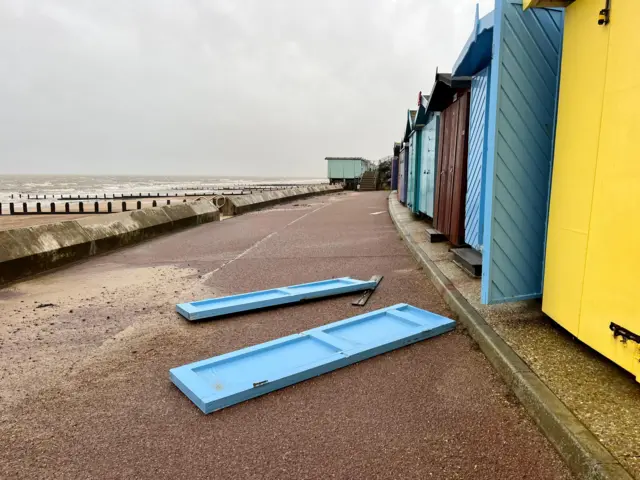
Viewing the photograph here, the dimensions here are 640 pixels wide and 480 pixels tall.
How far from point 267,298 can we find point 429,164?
7146mm

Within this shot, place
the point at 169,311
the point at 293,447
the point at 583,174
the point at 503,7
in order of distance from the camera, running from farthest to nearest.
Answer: the point at 169,311, the point at 503,7, the point at 583,174, the point at 293,447

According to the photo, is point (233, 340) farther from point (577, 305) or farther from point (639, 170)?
point (639, 170)

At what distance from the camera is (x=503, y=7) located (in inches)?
151

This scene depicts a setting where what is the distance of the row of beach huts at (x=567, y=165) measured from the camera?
279 cm

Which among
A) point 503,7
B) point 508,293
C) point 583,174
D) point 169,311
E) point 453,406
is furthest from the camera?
point 169,311

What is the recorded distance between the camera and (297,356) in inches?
145

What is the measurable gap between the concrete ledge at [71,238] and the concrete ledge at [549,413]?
626cm

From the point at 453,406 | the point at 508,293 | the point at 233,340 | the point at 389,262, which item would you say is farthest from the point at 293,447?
the point at 389,262

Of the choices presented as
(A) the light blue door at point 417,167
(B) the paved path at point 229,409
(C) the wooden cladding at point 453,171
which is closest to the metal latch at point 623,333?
(B) the paved path at point 229,409

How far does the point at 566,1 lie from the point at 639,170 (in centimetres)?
163

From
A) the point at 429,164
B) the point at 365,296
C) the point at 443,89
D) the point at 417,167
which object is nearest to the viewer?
the point at 365,296

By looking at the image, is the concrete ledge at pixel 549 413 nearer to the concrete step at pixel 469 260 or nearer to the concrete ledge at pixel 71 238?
the concrete step at pixel 469 260

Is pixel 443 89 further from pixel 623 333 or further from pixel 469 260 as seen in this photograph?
pixel 623 333

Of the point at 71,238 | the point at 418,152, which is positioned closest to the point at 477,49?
the point at 71,238
